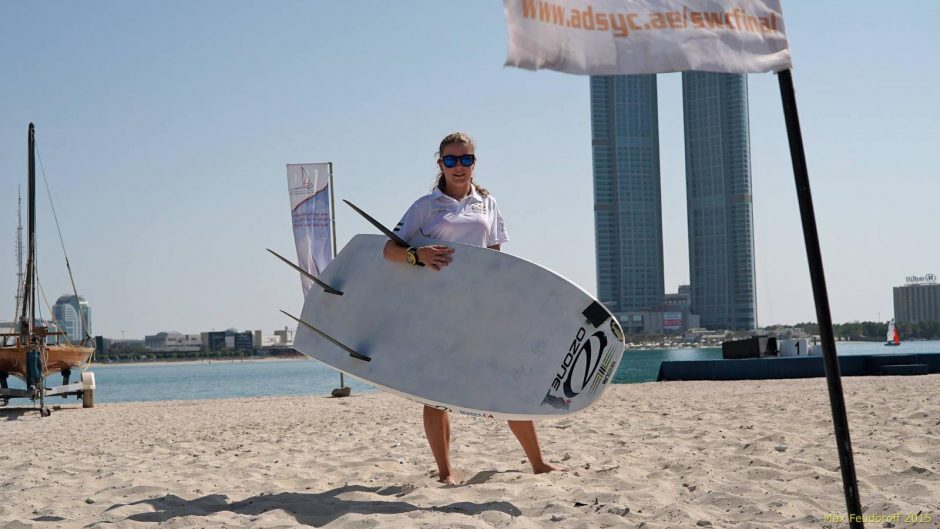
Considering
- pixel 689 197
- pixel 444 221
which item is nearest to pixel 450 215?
pixel 444 221

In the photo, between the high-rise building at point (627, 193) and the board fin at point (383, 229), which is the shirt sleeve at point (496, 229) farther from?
the high-rise building at point (627, 193)

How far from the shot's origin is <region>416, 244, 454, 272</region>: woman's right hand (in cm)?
404

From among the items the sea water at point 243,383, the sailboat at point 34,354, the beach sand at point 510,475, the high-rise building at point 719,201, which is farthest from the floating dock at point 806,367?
the high-rise building at point 719,201

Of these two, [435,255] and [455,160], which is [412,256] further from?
[455,160]

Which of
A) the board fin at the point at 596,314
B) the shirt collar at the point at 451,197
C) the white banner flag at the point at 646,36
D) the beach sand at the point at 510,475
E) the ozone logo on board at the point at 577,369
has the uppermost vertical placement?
the white banner flag at the point at 646,36

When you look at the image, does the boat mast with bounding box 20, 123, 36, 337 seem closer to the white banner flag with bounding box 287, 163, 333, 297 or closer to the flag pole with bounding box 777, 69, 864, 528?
the white banner flag with bounding box 287, 163, 333, 297

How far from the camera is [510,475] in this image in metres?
4.63

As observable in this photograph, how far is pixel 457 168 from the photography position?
167 inches

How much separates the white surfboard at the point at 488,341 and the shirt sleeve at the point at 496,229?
334 mm

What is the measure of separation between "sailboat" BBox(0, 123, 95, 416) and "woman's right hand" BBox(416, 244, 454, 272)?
12.8m

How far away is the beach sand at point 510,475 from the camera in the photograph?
351 cm

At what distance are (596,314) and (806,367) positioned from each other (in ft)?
45.7

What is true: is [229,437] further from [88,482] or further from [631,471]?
[631,471]

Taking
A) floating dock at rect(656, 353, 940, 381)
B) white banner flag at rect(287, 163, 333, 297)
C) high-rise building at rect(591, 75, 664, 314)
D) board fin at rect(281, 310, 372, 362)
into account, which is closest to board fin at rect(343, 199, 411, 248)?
board fin at rect(281, 310, 372, 362)
